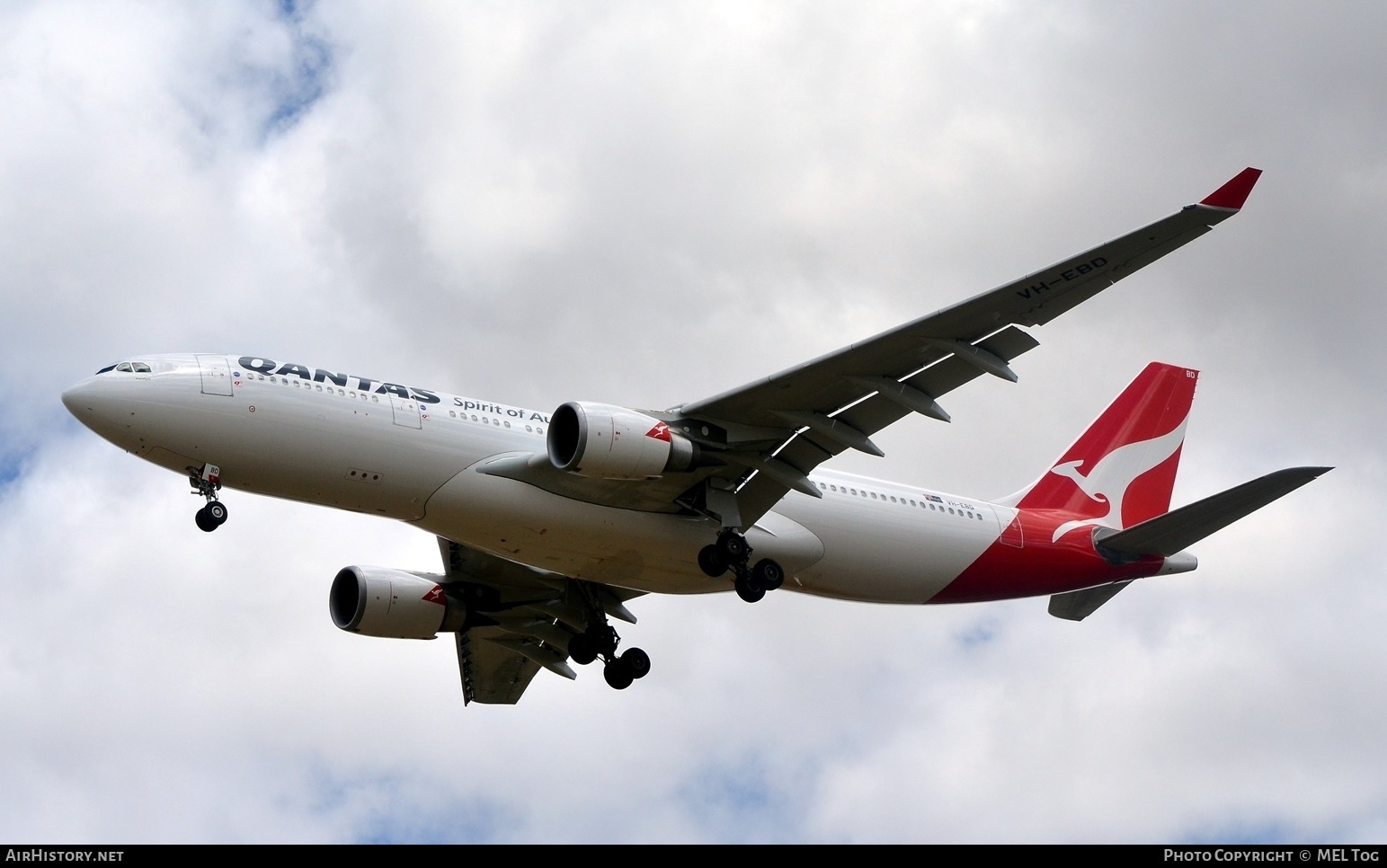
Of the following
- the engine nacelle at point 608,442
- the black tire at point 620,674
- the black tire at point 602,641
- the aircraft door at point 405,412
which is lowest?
the black tire at point 620,674

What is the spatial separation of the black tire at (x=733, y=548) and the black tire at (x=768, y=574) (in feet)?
1.70

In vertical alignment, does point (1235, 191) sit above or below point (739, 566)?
above

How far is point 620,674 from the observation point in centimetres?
3384

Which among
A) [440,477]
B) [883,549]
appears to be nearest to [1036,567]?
[883,549]

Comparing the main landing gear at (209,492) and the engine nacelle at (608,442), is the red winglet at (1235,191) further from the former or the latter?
the main landing gear at (209,492)

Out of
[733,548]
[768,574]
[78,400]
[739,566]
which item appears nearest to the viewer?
[78,400]

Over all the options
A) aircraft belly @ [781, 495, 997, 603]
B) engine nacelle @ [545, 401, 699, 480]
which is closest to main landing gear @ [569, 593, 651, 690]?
aircraft belly @ [781, 495, 997, 603]

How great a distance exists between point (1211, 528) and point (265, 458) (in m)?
19.7

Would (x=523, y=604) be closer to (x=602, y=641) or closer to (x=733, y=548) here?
(x=602, y=641)

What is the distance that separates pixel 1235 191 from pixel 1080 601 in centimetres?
1462

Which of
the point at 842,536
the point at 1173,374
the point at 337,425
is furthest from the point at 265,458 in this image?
the point at 1173,374

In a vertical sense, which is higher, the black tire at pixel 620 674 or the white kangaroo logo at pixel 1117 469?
the white kangaroo logo at pixel 1117 469

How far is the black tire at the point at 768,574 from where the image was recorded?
97.6 feet

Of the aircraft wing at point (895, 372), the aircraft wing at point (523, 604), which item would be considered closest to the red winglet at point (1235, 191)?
the aircraft wing at point (895, 372)
